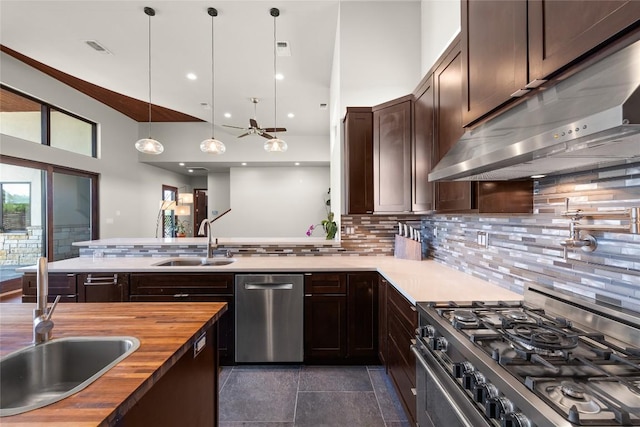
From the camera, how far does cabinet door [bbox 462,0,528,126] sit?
1.13 metres

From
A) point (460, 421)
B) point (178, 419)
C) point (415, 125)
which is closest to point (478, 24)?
point (415, 125)

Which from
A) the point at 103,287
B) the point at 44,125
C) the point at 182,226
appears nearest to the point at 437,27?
the point at 103,287

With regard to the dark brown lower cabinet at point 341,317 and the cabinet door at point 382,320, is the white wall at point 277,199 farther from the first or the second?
the cabinet door at point 382,320

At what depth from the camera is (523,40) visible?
111cm

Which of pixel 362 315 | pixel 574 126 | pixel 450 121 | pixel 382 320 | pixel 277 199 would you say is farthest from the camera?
pixel 277 199

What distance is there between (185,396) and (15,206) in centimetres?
547

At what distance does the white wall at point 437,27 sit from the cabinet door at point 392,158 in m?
0.61

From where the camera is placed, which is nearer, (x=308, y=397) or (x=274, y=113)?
(x=308, y=397)

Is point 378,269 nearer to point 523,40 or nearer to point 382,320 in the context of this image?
point 382,320

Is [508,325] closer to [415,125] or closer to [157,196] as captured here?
[415,125]

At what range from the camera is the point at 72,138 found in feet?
18.8

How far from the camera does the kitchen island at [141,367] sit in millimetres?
726

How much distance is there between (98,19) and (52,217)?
3.74 m

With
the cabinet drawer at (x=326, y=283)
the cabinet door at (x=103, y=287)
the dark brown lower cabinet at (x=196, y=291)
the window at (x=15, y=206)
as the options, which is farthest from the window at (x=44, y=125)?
the cabinet drawer at (x=326, y=283)
